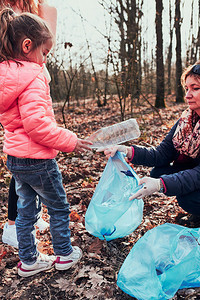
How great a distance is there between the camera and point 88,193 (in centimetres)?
303

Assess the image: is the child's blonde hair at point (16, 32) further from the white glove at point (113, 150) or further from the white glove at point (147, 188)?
the white glove at point (147, 188)

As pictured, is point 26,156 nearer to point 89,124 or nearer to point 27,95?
point 27,95

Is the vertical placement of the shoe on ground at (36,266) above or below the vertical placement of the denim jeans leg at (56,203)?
below

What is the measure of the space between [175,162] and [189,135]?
0.41 metres

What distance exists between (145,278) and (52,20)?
205 cm

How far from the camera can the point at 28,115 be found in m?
1.47

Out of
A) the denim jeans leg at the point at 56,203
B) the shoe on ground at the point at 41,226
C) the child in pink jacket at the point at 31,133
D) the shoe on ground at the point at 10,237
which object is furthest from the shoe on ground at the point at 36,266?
the shoe on ground at the point at 41,226

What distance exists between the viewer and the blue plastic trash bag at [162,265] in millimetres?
1510

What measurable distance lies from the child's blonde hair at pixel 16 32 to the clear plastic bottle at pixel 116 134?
1028mm

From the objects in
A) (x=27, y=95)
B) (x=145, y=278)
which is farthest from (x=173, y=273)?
(x=27, y=95)

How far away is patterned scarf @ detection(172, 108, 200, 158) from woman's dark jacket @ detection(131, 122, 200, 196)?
5.3 inches

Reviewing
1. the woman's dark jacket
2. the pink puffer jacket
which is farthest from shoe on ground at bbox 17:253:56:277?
the woman's dark jacket

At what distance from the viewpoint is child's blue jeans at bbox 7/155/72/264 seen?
1642 millimetres

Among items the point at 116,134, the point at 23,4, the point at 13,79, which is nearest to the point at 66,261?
the point at 116,134
